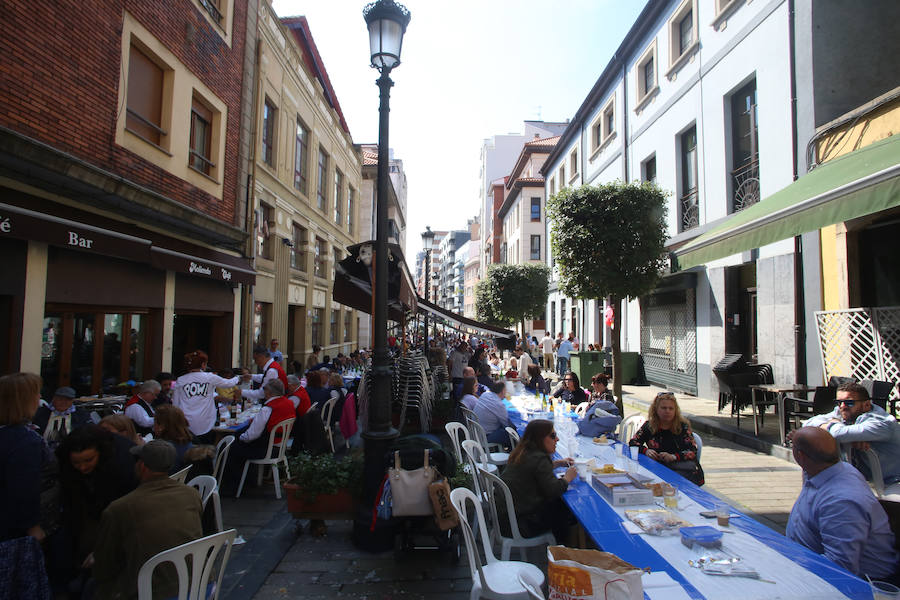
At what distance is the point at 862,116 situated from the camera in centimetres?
753

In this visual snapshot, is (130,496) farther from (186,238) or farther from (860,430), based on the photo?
(186,238)

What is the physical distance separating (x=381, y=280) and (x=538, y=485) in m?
2.21

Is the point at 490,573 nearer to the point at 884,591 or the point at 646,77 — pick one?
the point at 884,591

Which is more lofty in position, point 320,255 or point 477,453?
point 320,255

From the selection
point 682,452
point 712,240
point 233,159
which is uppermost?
point 233,159

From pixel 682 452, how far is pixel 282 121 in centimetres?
1452

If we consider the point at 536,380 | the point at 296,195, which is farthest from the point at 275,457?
the point at 296,195

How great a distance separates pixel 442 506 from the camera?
3.95 meters

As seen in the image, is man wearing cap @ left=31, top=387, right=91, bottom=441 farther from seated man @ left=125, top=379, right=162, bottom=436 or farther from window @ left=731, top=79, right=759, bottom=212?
window @ left=731, top=79, right=759, bottom=212

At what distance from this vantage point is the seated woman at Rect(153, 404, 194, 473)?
4.51 metres

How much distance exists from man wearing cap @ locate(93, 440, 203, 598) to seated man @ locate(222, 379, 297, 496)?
10.8 ft

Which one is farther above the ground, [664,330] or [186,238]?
[186,238]

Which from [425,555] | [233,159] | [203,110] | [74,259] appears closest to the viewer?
[425,555]

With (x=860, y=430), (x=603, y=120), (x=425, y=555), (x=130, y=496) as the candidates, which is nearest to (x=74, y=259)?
(x=130, y=496)
